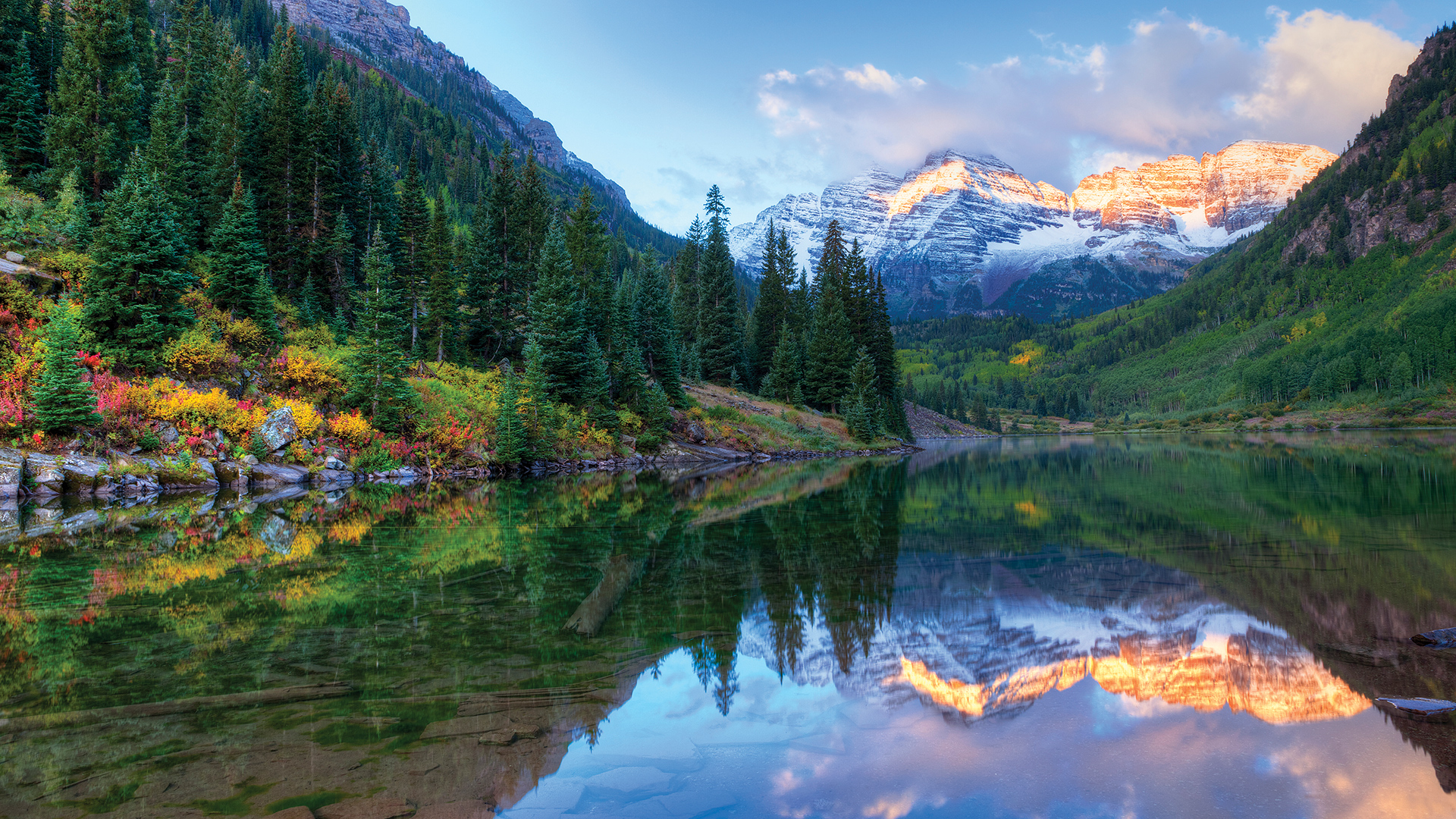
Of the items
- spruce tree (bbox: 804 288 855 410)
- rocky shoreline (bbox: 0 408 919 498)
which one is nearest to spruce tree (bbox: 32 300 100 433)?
rocky shoreline (bbox: 0 408 919 498)

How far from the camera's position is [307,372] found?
1346 inches

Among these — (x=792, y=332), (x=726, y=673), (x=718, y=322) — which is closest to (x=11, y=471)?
(x=726, y=673)

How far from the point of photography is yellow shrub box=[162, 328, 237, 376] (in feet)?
97.9

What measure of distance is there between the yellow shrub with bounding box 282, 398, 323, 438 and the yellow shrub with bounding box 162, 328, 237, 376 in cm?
311

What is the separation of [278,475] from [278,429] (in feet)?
6.99

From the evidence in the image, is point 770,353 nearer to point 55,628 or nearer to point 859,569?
point 859,569

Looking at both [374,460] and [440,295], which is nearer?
[374,460]

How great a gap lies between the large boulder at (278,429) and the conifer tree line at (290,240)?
10.8ft

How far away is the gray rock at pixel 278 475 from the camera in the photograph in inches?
1183

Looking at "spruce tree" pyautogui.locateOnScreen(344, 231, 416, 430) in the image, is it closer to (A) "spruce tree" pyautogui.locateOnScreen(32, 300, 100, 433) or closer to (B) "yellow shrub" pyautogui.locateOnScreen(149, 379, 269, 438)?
(B) "yellow shrub" pyautogui.locateOnScreen(149, 379, 269, 438)

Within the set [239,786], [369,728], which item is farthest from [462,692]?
[239,786]

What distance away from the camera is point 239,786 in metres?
5.18

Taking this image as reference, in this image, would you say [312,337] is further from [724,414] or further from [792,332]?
[792,332]

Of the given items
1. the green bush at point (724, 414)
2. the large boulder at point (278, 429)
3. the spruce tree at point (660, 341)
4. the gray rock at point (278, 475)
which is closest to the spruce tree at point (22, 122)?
the large boulder at point (278, 429)
